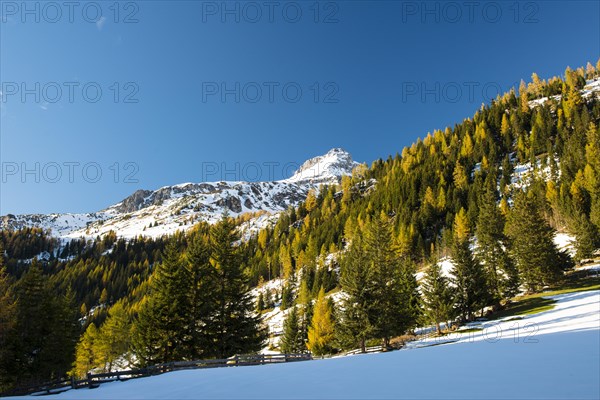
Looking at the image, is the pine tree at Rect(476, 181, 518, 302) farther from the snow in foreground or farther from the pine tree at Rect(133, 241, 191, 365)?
the pine tree at Rect(133, 241, 191, 365)

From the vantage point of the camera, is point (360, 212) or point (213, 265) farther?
point (360, 212)

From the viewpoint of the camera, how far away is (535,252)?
123 ft

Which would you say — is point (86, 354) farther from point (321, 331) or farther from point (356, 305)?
point (356, 305)

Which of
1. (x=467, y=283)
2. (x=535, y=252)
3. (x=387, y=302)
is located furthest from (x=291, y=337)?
(x=535, y=252)

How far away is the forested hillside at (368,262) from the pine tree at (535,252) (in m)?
0.17

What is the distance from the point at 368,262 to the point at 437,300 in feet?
33.4

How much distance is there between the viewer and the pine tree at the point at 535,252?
37.0 meters

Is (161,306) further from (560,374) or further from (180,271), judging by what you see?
(560,374)

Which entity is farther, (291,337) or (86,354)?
(86,354)

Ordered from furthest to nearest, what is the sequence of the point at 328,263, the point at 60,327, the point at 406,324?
the point at 328,263, the point at 406,324, the point at 60,327

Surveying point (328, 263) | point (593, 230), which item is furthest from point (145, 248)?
point (593, 230)

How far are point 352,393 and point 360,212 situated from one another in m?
101

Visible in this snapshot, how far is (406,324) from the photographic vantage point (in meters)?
33.8

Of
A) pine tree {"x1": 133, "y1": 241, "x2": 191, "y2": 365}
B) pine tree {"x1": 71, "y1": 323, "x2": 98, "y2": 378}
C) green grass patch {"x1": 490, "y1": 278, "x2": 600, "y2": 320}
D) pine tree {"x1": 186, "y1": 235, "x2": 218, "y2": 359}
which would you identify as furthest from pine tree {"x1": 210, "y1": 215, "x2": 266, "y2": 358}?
pine tree {"x1": 71, "y1": 323, "x2": 98, "y2": 378}
